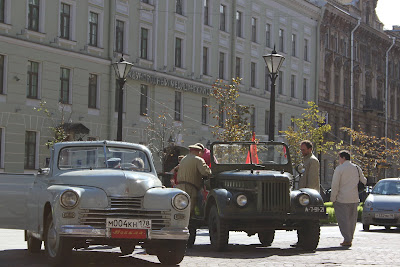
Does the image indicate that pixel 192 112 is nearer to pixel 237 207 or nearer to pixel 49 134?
pixel 49 134

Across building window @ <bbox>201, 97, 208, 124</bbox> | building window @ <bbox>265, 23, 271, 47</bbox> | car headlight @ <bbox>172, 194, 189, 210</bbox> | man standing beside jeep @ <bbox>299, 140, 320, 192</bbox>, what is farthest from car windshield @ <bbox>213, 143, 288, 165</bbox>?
building window @ <bbox>265, 23, 271, 47</bbox>

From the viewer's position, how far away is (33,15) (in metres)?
34.0

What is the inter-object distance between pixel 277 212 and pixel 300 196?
1.75 feet

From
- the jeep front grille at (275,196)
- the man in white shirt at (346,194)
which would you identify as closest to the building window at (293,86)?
the man in white shirt at (346,194)

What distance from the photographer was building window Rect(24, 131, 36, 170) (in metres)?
33.4

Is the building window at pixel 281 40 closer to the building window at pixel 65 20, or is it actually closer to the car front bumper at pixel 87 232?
the building window at pixel 65 20

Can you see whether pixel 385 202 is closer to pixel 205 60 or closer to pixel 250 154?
pixel 250 154

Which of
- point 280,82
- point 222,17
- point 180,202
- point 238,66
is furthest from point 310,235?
point 280,82

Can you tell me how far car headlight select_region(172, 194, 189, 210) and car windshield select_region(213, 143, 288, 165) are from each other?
14.5 ft

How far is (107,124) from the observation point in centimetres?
3784

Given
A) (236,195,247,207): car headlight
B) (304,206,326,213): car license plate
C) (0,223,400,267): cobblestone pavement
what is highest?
(236,195,247,207): car headlight

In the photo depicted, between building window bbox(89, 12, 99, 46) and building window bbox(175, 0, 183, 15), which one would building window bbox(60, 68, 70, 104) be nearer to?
building window bbox(89, 12, 99, 46)

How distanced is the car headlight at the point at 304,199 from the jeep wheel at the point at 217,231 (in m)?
1.41

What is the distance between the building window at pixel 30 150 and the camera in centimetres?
3341
